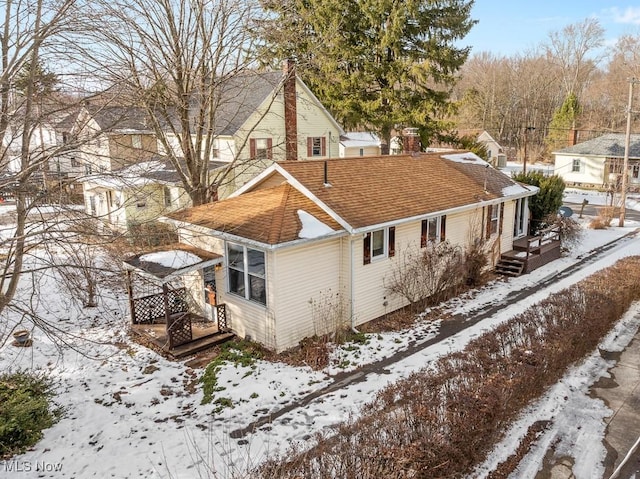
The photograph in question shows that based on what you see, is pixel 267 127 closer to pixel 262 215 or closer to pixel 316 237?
pixel 262 215

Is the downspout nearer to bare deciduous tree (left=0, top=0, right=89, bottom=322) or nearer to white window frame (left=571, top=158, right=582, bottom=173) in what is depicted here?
bare deciduous tree (left=0, top=0, right=89, bottom=322)

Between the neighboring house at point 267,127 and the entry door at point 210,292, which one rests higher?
the neighboring house at point 267,127

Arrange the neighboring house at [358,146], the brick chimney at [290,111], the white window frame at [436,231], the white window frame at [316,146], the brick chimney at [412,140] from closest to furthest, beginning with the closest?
the white window frame at [436,231]
the brick chimney at [290,111]
the brick chimney at [412,140]
the white window frame at [316,146]
the neighboring house at [358,146]

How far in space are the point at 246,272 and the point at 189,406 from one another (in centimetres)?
387

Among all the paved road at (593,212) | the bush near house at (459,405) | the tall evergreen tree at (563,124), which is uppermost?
the tall evergreen tree at (563,124)

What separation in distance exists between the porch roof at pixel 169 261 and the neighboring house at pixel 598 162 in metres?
38.6

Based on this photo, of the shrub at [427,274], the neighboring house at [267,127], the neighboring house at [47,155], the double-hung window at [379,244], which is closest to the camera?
the neighboring house at [47,155]

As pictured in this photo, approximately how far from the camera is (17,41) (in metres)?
7.48

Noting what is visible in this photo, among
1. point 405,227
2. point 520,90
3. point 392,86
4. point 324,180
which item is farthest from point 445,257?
point 520,90

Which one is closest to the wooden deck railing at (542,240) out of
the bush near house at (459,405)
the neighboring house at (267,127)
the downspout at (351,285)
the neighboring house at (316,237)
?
the neighboring house at (316,237)

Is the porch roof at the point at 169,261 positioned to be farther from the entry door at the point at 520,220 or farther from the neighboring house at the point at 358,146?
the neighboring house at the point at 358,146

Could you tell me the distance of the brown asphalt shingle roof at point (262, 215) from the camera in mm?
11781

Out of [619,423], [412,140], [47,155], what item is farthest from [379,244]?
[47,155]

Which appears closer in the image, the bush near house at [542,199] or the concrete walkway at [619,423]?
the concrete walkway at [619,423]
